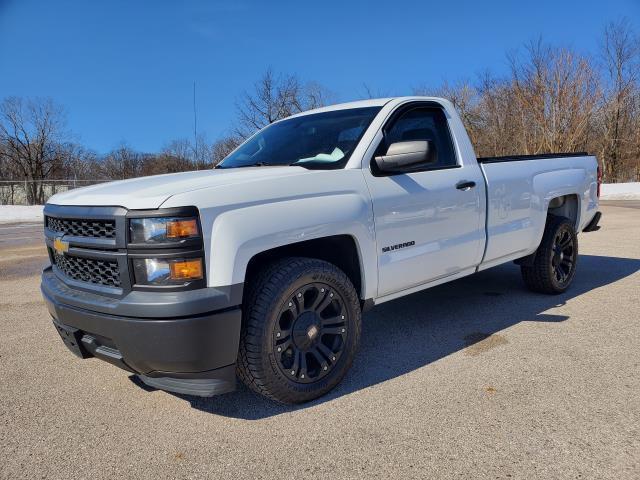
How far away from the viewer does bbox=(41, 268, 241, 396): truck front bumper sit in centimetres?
249

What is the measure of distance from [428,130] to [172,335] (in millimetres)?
2705

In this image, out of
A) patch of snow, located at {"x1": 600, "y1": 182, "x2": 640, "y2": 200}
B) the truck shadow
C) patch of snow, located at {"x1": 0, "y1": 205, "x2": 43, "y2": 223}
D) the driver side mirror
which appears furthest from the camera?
patch of snow, located at {"x1": 0, "y1": 205, "x2": 43, "y2": 223}

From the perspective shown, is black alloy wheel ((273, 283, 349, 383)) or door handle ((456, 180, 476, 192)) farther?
door handle ((456, 180, 476, 192))

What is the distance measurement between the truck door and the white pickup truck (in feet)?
0.04

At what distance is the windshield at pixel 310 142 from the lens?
349 centimetres

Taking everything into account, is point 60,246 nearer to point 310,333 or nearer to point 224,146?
point 310,333

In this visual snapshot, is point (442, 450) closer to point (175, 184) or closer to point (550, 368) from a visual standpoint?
point (550, 368)

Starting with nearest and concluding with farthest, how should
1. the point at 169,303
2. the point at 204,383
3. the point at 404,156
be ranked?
the point at 169,303 < the point at 204,383 < the point at 404,156

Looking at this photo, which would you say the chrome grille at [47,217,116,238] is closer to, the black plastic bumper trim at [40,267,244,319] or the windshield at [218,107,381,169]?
the black plastic bumper trim at [40,267,244,319]

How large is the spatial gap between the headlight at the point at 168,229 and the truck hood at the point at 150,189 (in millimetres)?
85

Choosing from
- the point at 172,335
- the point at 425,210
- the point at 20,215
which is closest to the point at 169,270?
the point at 172,335

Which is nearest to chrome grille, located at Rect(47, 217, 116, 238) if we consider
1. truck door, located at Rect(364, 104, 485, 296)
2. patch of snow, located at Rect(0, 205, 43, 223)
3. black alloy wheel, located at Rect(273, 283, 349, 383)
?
black alloy wheel, located at Rect(273, 283, 349, 383)

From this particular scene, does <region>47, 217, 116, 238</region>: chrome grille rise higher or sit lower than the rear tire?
higher

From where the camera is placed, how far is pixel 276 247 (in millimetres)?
2863
